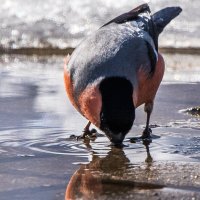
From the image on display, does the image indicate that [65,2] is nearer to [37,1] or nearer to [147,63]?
[37,1]

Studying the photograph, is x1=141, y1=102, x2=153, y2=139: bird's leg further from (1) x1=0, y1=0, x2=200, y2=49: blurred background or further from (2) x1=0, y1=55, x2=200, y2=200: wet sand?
(1) x1=0, y1=0, x2=200, y2=49: blurred background

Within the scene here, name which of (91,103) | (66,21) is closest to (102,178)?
(91,103)

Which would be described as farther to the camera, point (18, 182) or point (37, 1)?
point (37, 1)

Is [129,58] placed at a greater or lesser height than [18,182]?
greater

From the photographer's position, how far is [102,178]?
475 centimetres

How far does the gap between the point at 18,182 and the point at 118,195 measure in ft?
2.01

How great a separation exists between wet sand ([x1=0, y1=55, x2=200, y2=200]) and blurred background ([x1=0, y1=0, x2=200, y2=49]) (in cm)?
380

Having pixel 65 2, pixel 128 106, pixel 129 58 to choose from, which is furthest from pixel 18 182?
pixel 65 2

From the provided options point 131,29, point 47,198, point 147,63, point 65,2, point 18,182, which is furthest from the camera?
point 65,2

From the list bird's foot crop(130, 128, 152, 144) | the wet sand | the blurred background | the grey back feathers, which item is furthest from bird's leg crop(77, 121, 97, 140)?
the blurred background

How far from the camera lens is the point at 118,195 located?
4.33 m

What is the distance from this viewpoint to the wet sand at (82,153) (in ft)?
14.6

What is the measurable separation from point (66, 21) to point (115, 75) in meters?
8.73

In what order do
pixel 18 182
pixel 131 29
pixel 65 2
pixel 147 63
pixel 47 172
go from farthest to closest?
pixel 65 2 → pixel 131 29 → pixel 147 63 → pixel 47 172 → pixel 18 182
